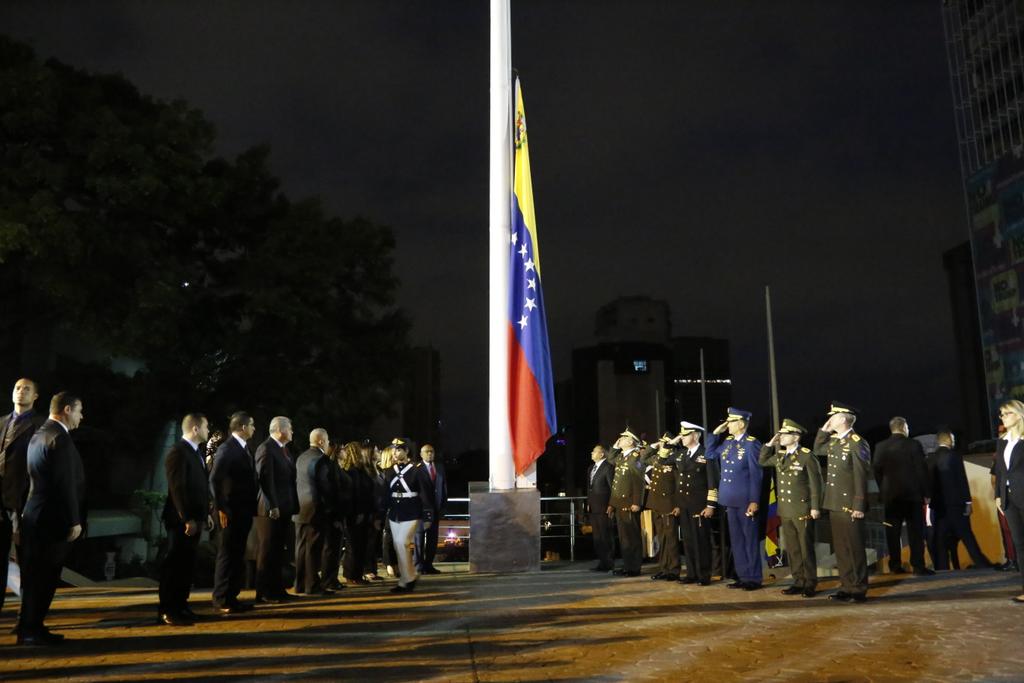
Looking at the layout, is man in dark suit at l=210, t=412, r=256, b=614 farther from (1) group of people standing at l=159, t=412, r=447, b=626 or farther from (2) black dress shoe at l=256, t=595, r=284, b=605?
(2) black dress shoe at l=256, t=595, r=284, b=605

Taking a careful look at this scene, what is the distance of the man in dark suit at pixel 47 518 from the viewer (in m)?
6.66

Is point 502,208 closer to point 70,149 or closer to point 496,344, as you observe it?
point 496,344

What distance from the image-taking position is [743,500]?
32.1 ft

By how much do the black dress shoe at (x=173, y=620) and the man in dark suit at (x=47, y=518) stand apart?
3.71ft

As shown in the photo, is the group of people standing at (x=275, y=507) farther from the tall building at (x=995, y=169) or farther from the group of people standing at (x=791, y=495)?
the tall building at (x=995, y=169)

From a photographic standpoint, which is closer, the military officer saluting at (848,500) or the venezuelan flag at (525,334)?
the military officer saluting at (848,500)

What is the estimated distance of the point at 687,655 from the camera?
584 cm

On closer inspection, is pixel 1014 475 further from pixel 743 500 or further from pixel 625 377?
pixel 625 377

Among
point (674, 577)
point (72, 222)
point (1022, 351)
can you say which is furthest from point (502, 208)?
point (1022, 351)

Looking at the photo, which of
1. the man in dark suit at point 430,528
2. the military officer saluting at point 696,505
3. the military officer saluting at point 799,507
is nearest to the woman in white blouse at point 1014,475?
the military officer saluting at point 799,507

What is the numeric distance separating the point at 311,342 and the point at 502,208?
12.0 meters

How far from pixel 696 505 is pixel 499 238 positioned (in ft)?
14.2

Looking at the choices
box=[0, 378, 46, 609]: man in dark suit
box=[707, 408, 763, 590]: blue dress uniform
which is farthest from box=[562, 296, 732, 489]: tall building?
box=[0, 378, 46, 609]: man in dark suit

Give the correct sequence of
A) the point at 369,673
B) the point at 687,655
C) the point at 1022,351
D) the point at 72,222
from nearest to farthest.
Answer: the point at 369,673, the point at 687,655, the point at 72,222, the point at 1022,351
